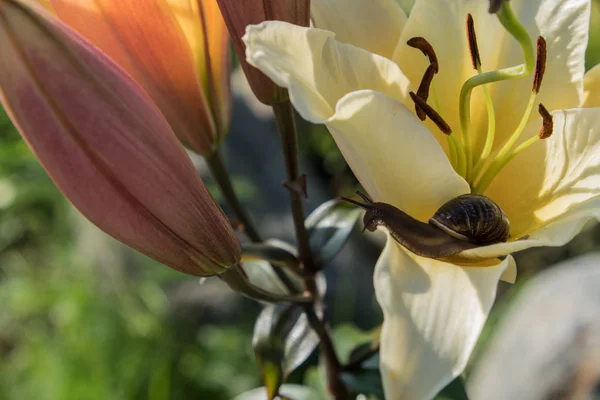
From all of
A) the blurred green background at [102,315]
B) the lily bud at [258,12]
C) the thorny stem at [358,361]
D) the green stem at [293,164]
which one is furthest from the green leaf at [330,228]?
the blurred green background at [102,315]

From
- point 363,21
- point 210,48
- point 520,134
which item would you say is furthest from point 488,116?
→ point 210,48

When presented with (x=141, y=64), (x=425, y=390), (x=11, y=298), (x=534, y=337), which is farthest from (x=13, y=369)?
(x=425, y=390)

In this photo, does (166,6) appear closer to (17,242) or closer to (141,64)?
(141,64)

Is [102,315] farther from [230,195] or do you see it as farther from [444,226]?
[444,226]

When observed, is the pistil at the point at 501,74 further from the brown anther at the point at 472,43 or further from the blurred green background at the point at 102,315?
the blurred green background at the point at 102,315

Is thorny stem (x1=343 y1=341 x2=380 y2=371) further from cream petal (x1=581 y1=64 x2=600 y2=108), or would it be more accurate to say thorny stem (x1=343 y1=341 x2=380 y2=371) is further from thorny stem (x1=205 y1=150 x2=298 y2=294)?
cream petal (x1=581 y1=64 x2=600 y2=108)
